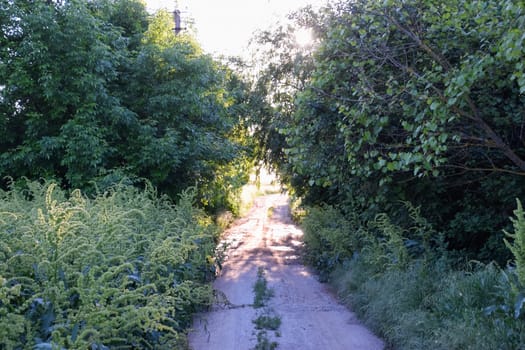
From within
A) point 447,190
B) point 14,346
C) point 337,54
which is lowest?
point 14,346

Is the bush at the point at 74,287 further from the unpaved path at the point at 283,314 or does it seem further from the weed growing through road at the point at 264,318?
the unpaved path at the point at 283,314

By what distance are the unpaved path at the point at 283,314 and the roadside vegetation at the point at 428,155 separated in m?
0.38

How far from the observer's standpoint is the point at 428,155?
233 inches

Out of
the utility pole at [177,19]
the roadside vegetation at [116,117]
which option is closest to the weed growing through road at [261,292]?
the roadside vegetation at [116,117]

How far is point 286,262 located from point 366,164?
6.71 metres

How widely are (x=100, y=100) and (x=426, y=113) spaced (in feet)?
25.5

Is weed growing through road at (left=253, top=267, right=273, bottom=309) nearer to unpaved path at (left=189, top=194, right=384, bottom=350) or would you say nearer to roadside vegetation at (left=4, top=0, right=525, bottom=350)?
unpaved path at (left=189, top=194, right=384, bottom=350)

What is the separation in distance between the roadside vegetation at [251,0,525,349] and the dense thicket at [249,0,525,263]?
0.08 ft

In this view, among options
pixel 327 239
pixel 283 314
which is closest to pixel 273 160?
pixel 327 239

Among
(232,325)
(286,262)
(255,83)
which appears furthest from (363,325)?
(255,83)

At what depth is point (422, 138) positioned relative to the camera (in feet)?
19.3

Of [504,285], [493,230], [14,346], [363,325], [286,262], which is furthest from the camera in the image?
[286,262]

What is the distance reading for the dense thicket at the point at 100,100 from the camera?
35.5ft

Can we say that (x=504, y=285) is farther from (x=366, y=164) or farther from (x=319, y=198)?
(x=319, y=198)
